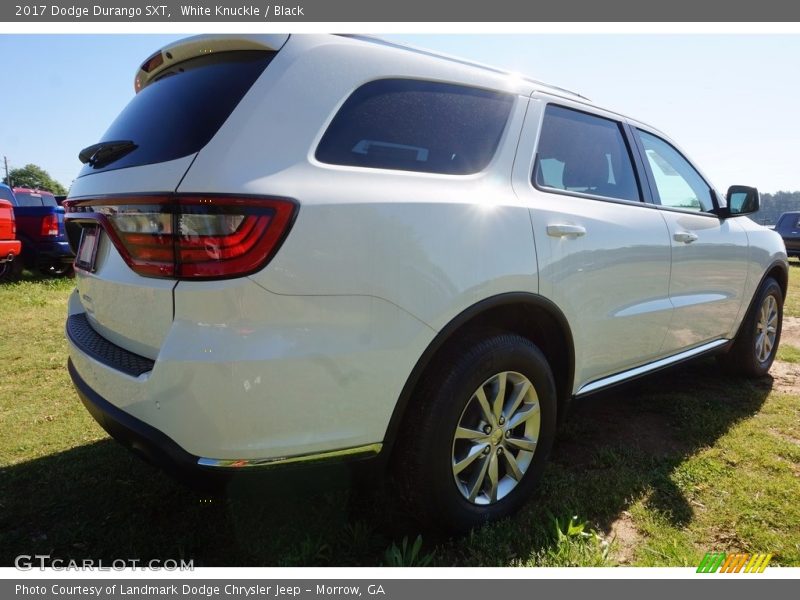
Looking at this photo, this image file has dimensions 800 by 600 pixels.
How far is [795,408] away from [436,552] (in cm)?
303

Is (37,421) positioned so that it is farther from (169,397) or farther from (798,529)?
(798,529)

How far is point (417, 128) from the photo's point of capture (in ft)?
6.28

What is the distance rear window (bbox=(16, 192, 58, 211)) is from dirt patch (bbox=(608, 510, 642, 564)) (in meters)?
13.0

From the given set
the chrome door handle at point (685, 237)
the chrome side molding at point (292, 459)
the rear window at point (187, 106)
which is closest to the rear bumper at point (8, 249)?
the rear window at point (187, 106)

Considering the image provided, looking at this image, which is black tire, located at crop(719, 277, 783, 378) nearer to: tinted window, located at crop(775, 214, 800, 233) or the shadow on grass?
the shadow on grass

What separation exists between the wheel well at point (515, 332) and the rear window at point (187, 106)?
1005 millimetres

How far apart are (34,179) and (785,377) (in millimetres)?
101321

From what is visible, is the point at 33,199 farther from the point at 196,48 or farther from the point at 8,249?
the point at 196,48

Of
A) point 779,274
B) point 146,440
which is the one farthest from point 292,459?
point 779,274

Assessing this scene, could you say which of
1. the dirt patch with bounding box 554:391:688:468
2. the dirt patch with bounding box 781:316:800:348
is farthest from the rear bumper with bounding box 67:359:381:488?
the dirt patch with bounding box 781:316:800:348

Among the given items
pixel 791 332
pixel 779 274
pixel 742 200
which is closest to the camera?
pixel 742 200

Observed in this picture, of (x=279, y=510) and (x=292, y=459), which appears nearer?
(x=292, y=459)

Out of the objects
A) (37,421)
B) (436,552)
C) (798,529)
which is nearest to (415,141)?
(436,552)

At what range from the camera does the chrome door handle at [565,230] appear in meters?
2.19
